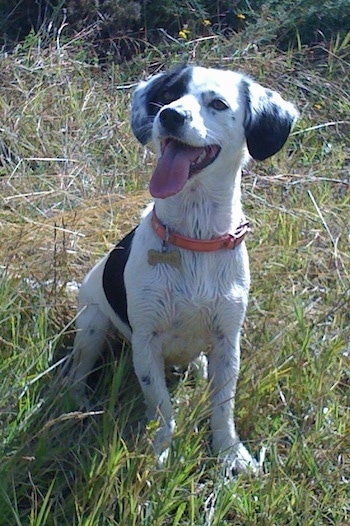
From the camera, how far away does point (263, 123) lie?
10.9ft

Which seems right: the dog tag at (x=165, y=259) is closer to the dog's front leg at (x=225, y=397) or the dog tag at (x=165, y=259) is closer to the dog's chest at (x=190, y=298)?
the dog's chest at (x=190, y=298)

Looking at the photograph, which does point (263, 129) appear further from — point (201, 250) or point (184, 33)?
point (184, 33)

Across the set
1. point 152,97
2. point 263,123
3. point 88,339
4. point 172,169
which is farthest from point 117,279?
→ point 263,123

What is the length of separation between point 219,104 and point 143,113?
368 millimetres

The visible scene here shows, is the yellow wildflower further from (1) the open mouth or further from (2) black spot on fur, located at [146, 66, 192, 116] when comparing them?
(1) the open mouth

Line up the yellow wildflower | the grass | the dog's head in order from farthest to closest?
the yellow wildflower → the dog's head → the grass

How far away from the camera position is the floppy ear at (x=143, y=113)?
11.4ft

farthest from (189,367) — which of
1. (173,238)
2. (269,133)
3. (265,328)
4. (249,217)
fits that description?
(249,217)

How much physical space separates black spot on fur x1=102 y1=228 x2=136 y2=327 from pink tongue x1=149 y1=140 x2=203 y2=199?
1.48 feet

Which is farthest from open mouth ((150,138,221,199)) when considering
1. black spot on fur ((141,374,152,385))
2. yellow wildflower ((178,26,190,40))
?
yellow wildflower ((178,26,190,40))

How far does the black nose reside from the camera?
3.07 meters

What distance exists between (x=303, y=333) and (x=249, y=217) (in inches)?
45.4

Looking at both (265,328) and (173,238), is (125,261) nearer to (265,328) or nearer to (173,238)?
(173,238)

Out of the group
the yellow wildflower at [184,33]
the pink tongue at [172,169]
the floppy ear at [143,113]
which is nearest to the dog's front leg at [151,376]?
the pink tongue at [172,169]
